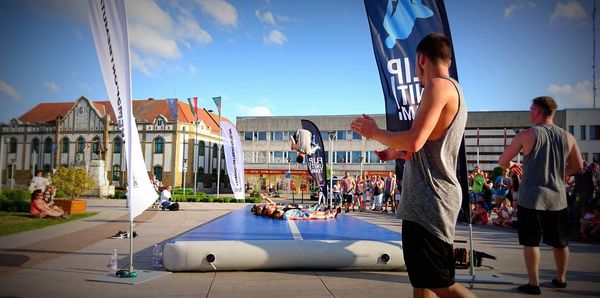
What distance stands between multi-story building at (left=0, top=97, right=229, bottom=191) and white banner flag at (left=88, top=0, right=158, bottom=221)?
4736 centimetres

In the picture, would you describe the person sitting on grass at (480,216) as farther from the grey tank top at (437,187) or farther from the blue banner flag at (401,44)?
the grey tank top at (437,187)

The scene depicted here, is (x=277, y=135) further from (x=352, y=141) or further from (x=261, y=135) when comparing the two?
(x=352, y=141)

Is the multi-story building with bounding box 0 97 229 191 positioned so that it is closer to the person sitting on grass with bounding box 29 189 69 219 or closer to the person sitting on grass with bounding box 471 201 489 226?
the person sitting on grass with bounding box 29 189 69 219

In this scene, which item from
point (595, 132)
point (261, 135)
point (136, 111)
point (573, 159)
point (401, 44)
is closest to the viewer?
point (573, 159)

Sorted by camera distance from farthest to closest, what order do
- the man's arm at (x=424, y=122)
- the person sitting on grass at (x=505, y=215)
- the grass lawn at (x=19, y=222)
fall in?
the person sitting on grass at (x=505, y=215) < the grass lawn at (x=19, y=222) < the man's arm at (x=424, y=122)

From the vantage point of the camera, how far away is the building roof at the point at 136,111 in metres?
53.8

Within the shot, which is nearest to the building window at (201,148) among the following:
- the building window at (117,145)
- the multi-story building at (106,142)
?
the multi-story building at (106,142)

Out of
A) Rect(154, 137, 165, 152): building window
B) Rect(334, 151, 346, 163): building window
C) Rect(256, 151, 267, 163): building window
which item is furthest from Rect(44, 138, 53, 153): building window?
Rect(334, 151, 346, 163): building window

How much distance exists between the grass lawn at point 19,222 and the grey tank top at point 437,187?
425 inches

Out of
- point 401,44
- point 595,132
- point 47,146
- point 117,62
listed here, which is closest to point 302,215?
point 401,44

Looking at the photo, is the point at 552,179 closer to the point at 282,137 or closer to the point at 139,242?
the point at 139,242

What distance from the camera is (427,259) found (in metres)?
2.17

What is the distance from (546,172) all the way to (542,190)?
0.68 ft

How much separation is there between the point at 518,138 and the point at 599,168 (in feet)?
26.3
